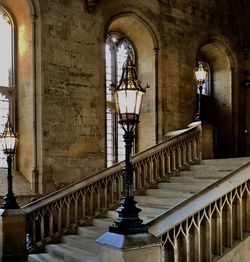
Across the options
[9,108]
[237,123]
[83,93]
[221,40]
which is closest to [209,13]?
[221,40]

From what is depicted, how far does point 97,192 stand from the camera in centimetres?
896

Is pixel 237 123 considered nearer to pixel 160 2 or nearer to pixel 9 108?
pixel 160 2

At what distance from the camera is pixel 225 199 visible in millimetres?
5902

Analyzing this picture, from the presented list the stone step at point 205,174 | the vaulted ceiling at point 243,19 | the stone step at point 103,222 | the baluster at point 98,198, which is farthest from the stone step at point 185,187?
the vaulted ceiling at point 243,19

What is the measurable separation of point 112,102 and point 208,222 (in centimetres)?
689

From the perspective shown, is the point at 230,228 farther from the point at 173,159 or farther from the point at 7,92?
the point at 7,92

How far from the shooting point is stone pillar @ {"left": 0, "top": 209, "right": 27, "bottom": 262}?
7566 millimetres

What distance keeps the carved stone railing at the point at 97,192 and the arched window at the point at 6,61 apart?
9.77 ft

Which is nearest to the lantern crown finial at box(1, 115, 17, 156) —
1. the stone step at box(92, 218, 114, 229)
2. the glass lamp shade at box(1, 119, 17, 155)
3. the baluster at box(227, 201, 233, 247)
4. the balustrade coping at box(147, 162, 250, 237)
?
the glass lamp shade at box(1, 119, 17, 155)

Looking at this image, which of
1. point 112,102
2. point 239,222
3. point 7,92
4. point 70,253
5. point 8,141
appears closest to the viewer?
point 239,222

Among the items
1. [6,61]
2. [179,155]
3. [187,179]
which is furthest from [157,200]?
[6,61]

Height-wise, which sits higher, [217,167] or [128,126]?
[128,126]

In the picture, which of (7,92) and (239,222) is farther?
(7,92)

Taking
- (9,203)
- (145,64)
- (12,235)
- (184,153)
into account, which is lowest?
(12,235)
